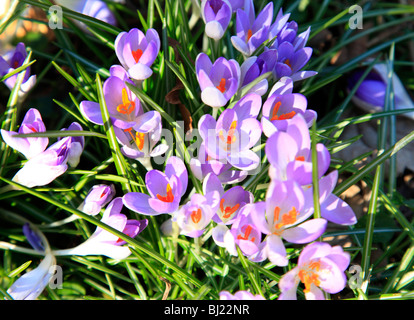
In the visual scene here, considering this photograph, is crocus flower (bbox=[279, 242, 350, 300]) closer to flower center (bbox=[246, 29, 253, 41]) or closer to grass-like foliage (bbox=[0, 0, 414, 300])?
grass-like foliage (bbox=[0, 0, 414, 300])

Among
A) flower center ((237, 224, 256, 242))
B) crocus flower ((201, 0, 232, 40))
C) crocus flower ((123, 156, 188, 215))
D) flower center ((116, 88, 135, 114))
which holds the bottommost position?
flower center ((237, 224, 256, 242))

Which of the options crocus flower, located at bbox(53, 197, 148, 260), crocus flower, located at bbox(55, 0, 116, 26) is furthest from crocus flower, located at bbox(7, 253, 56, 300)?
crocus flower, located at bbox(55, 0, 116, 26)

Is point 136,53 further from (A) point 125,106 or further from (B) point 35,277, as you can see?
(B) point 35,277

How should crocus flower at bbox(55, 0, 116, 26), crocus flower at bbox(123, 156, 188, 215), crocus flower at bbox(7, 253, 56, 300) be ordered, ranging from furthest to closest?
crocus flower at bbox(55, 0, 116, 26) < crocus flower at bbox(7, 253, 56, 300) < crocus flower at bbox(123, 156, 188, 215)

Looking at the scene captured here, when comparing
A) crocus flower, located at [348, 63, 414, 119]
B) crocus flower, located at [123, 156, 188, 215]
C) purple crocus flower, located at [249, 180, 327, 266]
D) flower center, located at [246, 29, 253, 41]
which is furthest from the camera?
crocus flower, located at [348, 63, 414, 119]

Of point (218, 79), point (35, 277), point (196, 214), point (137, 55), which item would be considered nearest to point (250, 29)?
point (218, 79)

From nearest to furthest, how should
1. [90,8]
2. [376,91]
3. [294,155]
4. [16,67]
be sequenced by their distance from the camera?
1. [294,155]
2. [16,67]
3. [90,8]
4. [376,91]

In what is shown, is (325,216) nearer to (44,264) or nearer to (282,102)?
(282,102)
